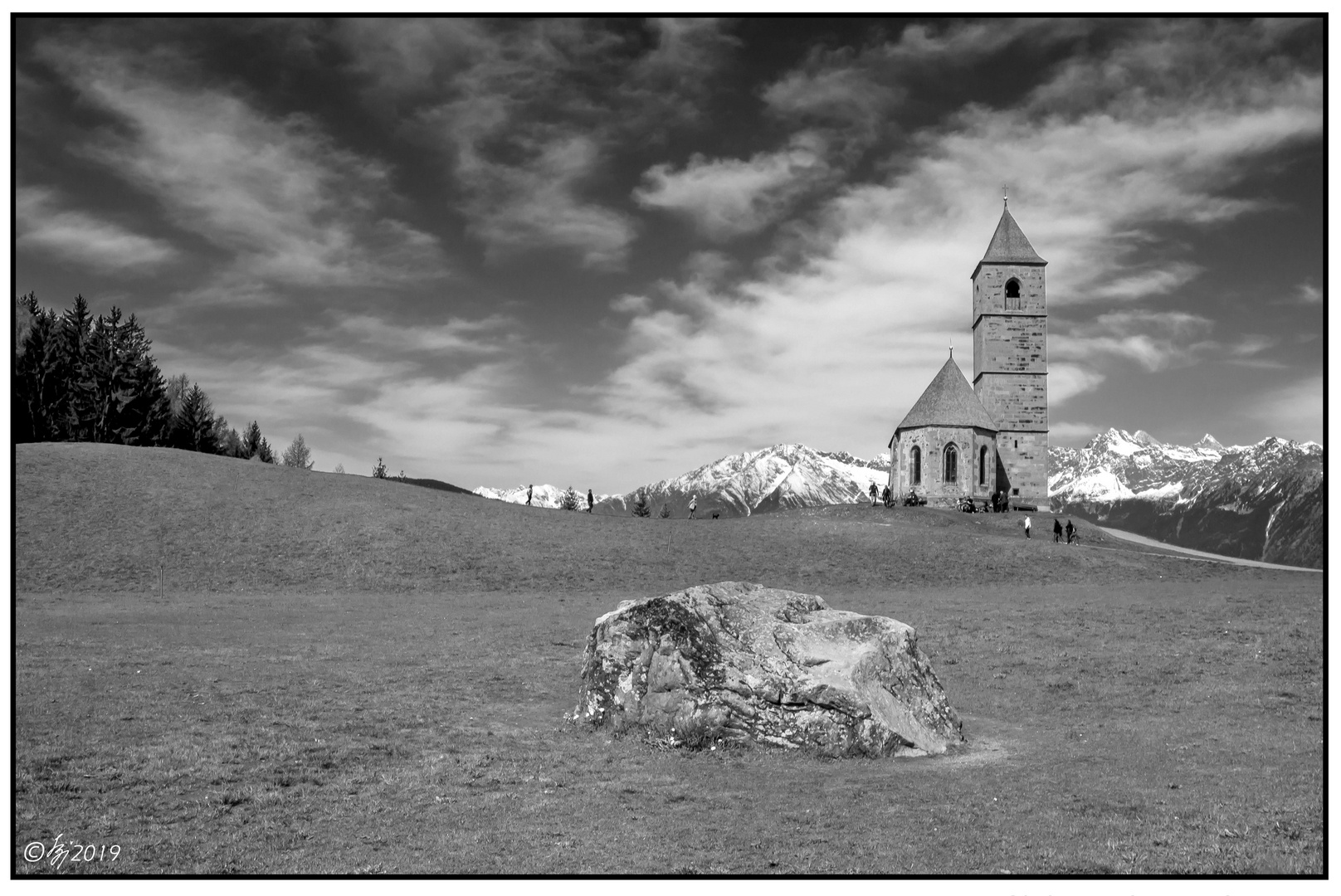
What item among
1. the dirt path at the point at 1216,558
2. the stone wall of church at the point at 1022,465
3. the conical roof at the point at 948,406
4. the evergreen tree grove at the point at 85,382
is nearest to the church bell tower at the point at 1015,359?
the stone wall of church at the point at 1022,465

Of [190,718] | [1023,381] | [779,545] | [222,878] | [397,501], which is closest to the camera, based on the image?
[222,878]

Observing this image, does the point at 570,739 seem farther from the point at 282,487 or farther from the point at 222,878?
the point at 282,487

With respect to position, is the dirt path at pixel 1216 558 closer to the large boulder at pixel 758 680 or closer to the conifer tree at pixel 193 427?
the large boulder at pixel 758 680

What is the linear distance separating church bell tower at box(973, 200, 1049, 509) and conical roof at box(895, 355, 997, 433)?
2464mm

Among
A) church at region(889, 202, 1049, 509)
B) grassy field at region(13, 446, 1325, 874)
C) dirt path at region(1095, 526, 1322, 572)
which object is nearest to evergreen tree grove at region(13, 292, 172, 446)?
grassy field at region(13, 446, 1325, 874)

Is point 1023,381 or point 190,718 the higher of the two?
point 1023,381

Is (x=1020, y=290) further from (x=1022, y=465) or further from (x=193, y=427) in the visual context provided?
(x=193, y=427)

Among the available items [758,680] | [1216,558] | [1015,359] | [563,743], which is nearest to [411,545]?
[563,743]

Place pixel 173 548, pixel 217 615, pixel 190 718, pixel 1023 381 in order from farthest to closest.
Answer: pixel 1023 381, pixel 173 548, pixel 217 615, pixel 190 718

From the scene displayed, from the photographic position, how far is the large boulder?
12852 millimetres

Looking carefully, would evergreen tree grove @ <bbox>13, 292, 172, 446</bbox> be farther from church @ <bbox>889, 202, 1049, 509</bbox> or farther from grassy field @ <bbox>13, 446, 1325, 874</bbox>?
church @ <bbox>889, 202, 1049, 509</bbox>

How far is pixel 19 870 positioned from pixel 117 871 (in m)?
0.78

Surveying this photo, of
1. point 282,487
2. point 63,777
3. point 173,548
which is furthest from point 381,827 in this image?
point 282,487

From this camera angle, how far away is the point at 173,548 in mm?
38750
